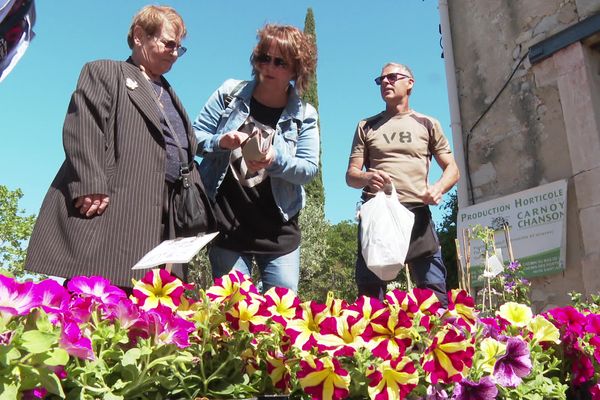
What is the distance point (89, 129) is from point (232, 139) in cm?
53

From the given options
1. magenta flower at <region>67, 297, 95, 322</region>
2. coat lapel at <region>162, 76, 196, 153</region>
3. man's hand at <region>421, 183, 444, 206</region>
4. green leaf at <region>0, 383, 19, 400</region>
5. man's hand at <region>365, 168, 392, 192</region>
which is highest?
coat lapel at <region>162, 76, 196, 153</region>

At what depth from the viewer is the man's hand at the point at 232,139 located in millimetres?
2377

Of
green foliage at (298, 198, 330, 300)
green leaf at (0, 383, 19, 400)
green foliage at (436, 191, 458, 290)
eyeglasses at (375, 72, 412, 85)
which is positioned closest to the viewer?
green leaf at (0, 383, 19, 400)

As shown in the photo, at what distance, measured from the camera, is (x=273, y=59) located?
266 cm

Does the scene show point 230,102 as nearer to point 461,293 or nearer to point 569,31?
point 461,293

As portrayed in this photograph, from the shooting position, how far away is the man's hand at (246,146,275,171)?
2350 millimetres

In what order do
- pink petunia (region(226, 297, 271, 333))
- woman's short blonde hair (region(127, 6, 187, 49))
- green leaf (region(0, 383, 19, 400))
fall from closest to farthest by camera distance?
green leaf (region(0, 383, 19, 400))
pink petunia (region(226, 297, 271, 333))
woman's short blonde hair (region(127, 6, 187, 49))

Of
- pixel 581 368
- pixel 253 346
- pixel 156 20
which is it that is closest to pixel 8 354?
pixel 253 346

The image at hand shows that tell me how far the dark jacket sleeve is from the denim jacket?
1.56 ft

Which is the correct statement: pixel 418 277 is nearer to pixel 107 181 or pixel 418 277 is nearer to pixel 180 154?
pixel 180 154

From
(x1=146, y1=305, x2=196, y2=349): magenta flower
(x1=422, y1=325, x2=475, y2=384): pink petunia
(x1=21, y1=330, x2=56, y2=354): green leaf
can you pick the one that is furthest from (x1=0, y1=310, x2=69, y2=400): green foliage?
(x1=422, y1=325, x2=475, y2=384): pink petunia

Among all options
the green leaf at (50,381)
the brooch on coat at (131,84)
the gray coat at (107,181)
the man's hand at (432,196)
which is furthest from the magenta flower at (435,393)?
the man's hand at (432,196)

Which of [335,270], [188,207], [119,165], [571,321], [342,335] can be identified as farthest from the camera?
[335,270]

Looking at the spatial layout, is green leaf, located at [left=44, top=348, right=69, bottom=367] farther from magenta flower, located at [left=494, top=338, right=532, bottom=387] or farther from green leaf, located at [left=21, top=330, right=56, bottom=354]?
magenta flower, located at [left=494, top=338, right=532, bottom=387]
